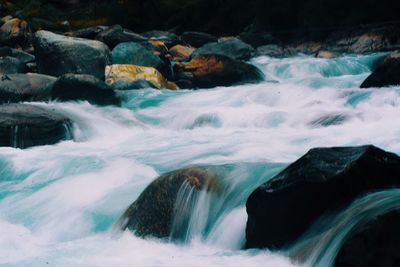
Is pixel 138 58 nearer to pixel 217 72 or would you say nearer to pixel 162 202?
pixel 217 72

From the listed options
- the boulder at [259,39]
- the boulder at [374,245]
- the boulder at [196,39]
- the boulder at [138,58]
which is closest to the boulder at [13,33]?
the boulder at [196,39]

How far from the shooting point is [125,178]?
25.1 ft

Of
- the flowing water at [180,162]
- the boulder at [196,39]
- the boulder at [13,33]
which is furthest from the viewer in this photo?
the boulder at [196,39]

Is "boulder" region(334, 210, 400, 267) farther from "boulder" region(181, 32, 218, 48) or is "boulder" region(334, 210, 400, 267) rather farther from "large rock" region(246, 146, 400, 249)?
"boulder" region(181, 32, 218, 48)

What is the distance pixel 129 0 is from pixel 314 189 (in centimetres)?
3088

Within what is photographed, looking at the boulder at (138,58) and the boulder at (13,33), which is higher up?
the boulder at (138,58)

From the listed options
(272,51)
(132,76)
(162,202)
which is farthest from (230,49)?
(162,202)

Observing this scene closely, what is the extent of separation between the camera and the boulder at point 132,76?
1443cm

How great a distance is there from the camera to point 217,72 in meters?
15.1

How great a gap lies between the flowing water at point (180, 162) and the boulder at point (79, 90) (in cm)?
20

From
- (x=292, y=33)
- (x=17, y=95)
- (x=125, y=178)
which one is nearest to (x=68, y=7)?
(x=292, y=33)

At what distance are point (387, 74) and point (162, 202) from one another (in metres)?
7.31

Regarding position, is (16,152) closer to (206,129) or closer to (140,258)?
(206,129)

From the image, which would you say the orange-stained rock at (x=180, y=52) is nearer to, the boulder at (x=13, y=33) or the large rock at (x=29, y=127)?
the boulder at (x=13, y=33)
